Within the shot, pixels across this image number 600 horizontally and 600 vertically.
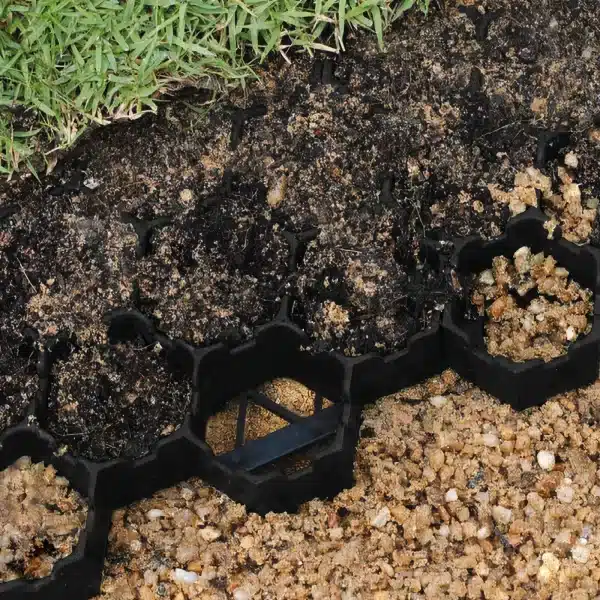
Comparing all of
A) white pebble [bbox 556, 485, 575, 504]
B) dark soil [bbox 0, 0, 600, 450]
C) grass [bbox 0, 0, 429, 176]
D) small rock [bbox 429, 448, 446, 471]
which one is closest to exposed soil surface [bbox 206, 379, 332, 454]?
dark soil [bbox 0, 0, 600, 450]

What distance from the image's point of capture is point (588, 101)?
1866 mm

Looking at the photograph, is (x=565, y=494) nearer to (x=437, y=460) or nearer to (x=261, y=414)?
(x=437, y=460)

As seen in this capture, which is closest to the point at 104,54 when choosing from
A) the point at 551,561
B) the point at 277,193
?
the point at 277,193

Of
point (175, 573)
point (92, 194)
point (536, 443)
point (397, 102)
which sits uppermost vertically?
point (397, 102)

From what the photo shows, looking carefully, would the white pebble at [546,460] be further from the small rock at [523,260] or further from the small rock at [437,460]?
the small rock at [523,260]

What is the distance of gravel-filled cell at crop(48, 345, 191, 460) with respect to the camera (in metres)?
1.68

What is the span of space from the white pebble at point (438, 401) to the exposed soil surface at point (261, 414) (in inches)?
8.0

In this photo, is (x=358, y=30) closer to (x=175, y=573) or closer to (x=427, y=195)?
(x=427, y=195)

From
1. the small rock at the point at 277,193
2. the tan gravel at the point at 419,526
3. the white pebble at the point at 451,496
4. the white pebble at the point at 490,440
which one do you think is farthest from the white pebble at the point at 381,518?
the small rock at the point at 277,193

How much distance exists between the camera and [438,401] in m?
1.73

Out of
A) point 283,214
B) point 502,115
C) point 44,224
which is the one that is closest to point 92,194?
point 44,224

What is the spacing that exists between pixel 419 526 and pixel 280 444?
31cm

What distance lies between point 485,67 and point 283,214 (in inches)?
21.2

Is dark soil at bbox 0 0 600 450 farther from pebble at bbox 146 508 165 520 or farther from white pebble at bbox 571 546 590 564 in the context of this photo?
white pebble at bbox 571 546 590 564
